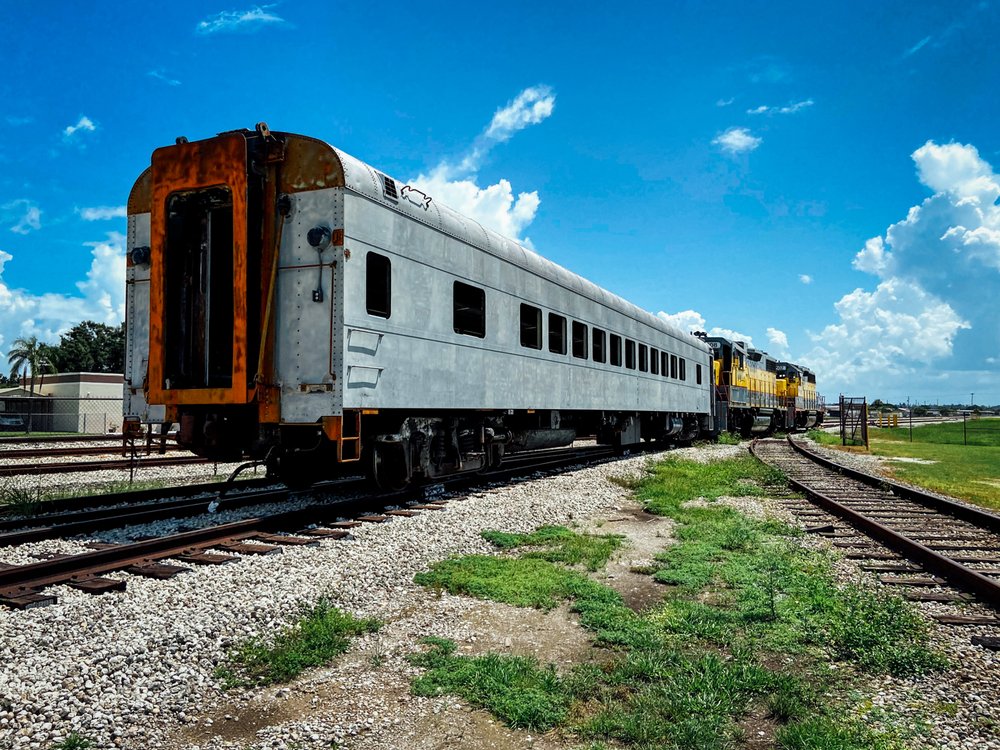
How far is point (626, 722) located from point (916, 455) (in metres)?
23.3

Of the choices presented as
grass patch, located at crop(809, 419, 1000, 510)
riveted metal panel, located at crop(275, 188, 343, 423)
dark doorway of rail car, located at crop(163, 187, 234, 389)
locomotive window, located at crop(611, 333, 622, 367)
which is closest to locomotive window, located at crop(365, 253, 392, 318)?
riveted metal panel, located at crop(275, 188, 343, 423)

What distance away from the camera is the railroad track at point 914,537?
18.6ft

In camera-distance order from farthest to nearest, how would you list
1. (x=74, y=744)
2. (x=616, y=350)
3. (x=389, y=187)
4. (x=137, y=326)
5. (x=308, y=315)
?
(x=616, y=350), (x=137, y=326), (x=389, y=187), (x=308, y=315), (x=74, y=744)

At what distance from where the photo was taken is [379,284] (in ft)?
26.7

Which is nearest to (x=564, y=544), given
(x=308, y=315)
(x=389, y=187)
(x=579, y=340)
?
(x=308, y=315)

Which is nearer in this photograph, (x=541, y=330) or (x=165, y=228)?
(x=165, y=228)

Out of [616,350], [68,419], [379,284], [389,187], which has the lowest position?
[68,419]

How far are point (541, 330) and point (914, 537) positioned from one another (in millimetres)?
6574

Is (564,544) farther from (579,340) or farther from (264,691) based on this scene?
(579,340)

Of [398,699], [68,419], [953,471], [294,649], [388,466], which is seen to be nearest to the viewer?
[398,699]

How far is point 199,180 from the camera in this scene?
7.72 meters

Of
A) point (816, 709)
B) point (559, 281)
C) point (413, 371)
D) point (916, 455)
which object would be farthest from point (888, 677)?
point (916, 455)

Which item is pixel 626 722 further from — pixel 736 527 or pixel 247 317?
pixel 247 317

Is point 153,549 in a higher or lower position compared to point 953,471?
higher
